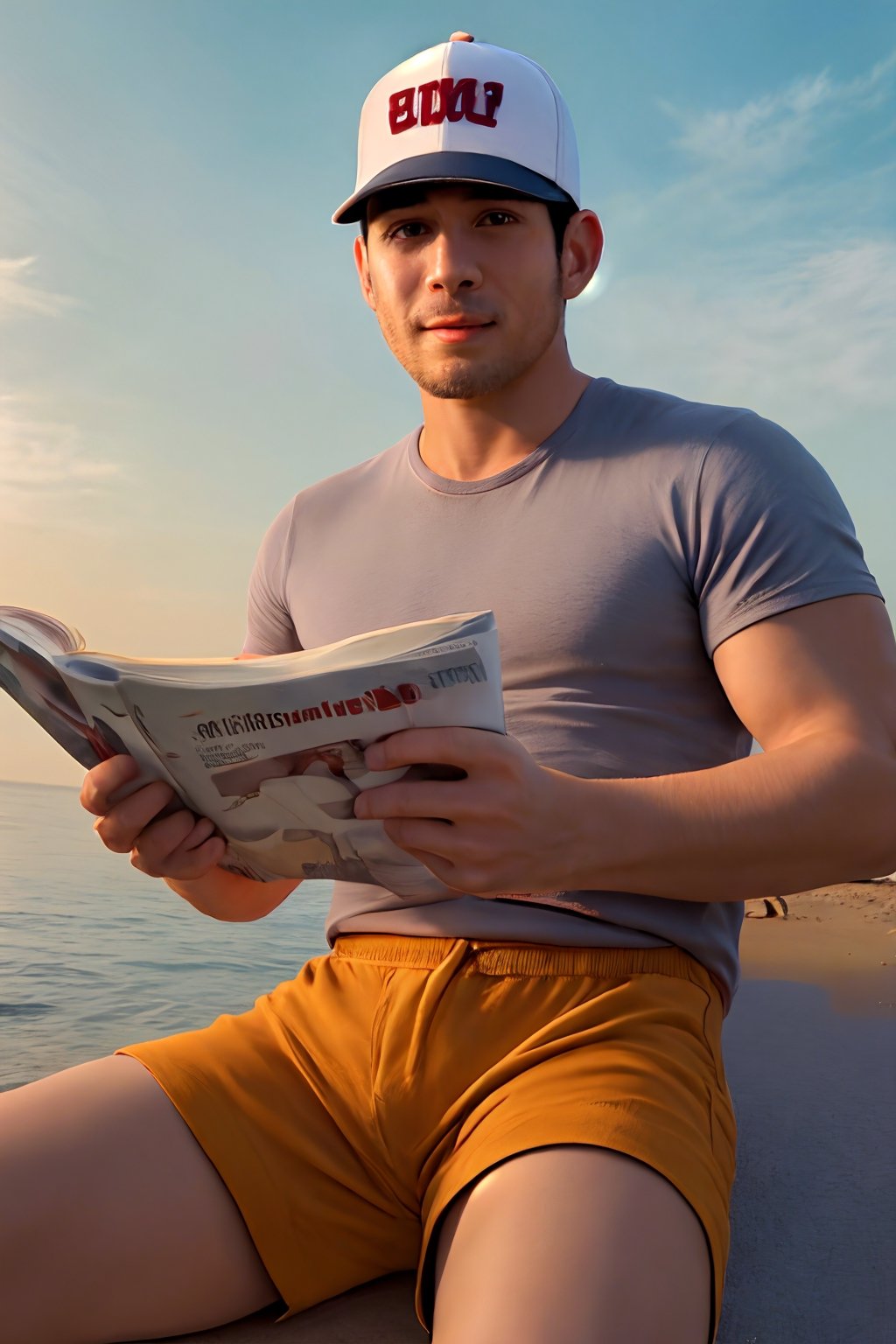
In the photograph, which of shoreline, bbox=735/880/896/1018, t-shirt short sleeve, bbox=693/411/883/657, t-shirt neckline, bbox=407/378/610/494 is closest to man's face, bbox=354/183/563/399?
t-shirt neckline, bbox=407/378/610/494

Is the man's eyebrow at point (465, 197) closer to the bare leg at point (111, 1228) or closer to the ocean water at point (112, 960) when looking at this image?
Answer: the bare leg at point (111, 1228)

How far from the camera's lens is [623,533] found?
1.51 meters

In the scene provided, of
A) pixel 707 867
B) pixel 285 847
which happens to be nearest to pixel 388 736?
pixel 285 847

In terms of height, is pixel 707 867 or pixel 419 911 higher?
pixel 707 867

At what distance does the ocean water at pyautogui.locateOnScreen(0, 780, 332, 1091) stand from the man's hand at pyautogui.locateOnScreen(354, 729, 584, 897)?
185 centimetres

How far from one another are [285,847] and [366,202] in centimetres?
110

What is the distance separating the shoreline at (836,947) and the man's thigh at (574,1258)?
101cm

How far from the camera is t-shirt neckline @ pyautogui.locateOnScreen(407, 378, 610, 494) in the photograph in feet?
5.45

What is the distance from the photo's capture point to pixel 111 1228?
120 cm

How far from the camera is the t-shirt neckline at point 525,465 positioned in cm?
166

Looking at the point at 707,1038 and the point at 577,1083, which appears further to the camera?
the point at 707,1038

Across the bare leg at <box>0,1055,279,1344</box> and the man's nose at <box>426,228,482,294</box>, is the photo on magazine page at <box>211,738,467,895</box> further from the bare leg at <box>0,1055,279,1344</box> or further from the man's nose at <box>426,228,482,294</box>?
the man's nose at <box>426,228,482,294</box>

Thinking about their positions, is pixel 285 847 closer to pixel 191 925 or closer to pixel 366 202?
pixel 366 202

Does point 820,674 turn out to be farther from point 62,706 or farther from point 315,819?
point 62,706
